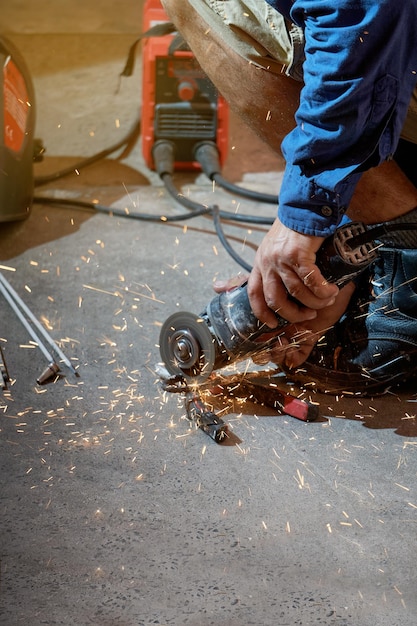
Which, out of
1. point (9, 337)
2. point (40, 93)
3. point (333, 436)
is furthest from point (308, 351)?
point (40, 93)

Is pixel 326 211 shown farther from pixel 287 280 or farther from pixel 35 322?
Answer: pixel 35 322

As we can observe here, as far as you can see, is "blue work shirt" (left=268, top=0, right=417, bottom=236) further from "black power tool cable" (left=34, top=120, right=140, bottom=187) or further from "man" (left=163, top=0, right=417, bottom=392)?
"black power tool cable" (left=34, top=120, right=140, bottom=187)

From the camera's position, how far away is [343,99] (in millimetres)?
1424

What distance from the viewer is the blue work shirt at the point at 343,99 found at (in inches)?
55.3

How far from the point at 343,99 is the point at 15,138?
4.50 ft

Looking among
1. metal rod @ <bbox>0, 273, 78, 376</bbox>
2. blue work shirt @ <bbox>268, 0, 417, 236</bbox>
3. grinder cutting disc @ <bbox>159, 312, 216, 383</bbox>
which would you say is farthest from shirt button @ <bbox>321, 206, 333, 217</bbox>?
metal rod @ <bbox>0, 273, 78, 376</bbox>

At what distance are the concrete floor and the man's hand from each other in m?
0.25

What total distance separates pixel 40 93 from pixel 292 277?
7.64ft

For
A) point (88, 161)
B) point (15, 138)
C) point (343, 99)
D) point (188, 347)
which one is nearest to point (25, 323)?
point (188, 347)

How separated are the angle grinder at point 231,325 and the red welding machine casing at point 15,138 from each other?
89 cm

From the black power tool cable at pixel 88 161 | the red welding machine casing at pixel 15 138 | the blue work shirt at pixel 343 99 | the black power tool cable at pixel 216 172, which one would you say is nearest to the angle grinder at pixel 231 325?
the blue work shirt at pixel 343 99

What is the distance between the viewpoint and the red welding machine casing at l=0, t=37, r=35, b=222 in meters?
2.48

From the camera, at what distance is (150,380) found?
1.91 m

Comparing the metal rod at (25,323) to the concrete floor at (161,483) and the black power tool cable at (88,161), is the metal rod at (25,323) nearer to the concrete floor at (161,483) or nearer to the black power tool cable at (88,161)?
the concrete floor at (161,483)
